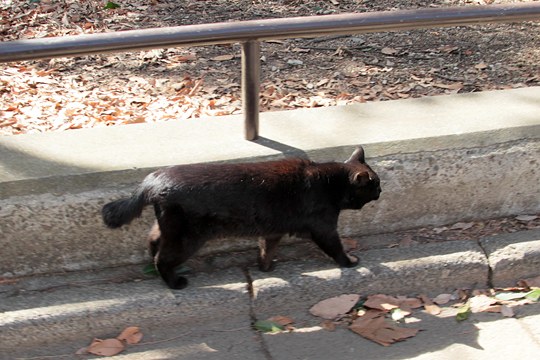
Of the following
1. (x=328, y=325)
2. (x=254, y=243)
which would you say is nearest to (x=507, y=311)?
(x=328, y=325)

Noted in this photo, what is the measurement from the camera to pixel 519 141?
14.3ft

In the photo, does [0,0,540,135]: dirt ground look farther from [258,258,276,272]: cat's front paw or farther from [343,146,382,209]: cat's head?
[258,258,276,272]: cat's front paw

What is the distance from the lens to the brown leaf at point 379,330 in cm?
381

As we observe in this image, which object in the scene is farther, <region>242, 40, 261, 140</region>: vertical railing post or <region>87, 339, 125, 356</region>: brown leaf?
<region>242, 40, 261, 140</region>: vertical railing post

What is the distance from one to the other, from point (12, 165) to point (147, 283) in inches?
39.6

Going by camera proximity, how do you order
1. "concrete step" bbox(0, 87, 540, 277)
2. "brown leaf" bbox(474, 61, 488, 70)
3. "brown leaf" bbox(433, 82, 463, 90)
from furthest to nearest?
"brown leaf" bbox(474, 61, 488, 70)
"brown leaf" bbox(433, 82, 463, 90)
"concrete step" bbox(0, 87, 540, 277)

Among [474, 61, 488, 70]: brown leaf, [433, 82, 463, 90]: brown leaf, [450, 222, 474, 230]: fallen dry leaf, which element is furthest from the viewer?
[474, 61, 488, 70]: brown leaf

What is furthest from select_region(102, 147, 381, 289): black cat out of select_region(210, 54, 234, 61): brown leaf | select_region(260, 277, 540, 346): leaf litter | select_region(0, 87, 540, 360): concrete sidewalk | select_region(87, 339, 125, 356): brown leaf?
select_region(210, 54, 234, 61): brown leaf

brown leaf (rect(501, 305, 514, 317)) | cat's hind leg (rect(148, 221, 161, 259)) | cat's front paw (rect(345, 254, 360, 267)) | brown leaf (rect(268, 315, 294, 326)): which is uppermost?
cat's hind leg (rect(148, 221, 161, 259))

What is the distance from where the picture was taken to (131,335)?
3.81 meters

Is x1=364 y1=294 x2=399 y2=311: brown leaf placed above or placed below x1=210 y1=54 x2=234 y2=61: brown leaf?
below

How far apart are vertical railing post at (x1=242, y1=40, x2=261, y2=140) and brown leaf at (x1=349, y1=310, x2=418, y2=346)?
126 centimetres

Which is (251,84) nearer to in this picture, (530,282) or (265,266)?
(265,266)

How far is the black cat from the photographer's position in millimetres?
3711
